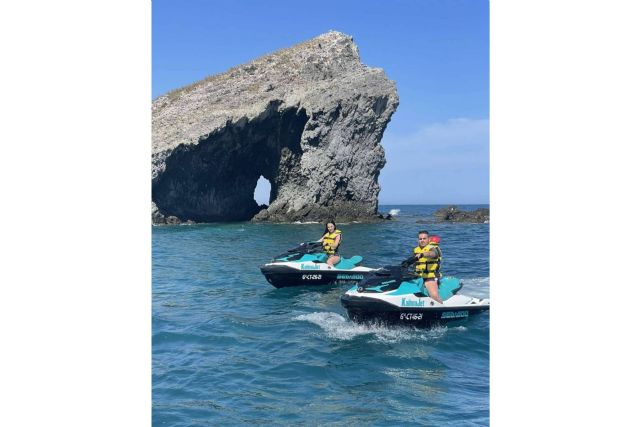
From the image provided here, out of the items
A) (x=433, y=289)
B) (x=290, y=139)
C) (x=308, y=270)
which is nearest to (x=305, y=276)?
(x=308, y=270)

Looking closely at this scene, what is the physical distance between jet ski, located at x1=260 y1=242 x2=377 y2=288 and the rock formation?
92.0 feet

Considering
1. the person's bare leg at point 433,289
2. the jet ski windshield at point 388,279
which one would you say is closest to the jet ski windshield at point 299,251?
the jet ski windshield at point 388,279

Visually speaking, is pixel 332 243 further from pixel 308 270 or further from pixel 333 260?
pixel 308 270

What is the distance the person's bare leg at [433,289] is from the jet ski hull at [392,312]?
128 millimetres

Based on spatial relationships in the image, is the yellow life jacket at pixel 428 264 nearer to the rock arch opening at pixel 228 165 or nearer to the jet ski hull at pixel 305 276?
the jet ski hull at pixel 305 276

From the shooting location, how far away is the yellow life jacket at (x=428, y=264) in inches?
404

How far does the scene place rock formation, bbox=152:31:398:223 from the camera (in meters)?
44.0

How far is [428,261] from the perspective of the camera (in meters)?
10.3

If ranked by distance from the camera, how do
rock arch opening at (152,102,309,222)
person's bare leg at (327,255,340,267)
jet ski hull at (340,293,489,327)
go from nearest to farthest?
1. jet ski hull at (340,293,489,327)
2. person's bare leg at (327,255,340,267)
3. rock arch opening at (152,102,309,222)

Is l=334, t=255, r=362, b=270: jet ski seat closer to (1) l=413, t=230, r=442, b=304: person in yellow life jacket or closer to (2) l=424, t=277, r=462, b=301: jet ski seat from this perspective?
(2) l=424, t=277, r=462, b=301: jet ski seat

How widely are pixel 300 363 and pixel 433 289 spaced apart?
3769mm

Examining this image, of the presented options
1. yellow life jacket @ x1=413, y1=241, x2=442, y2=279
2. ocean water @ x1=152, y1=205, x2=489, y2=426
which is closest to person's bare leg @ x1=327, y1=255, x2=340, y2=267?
ocean water @ x1=152, y1=205, x2=489, y2=426
